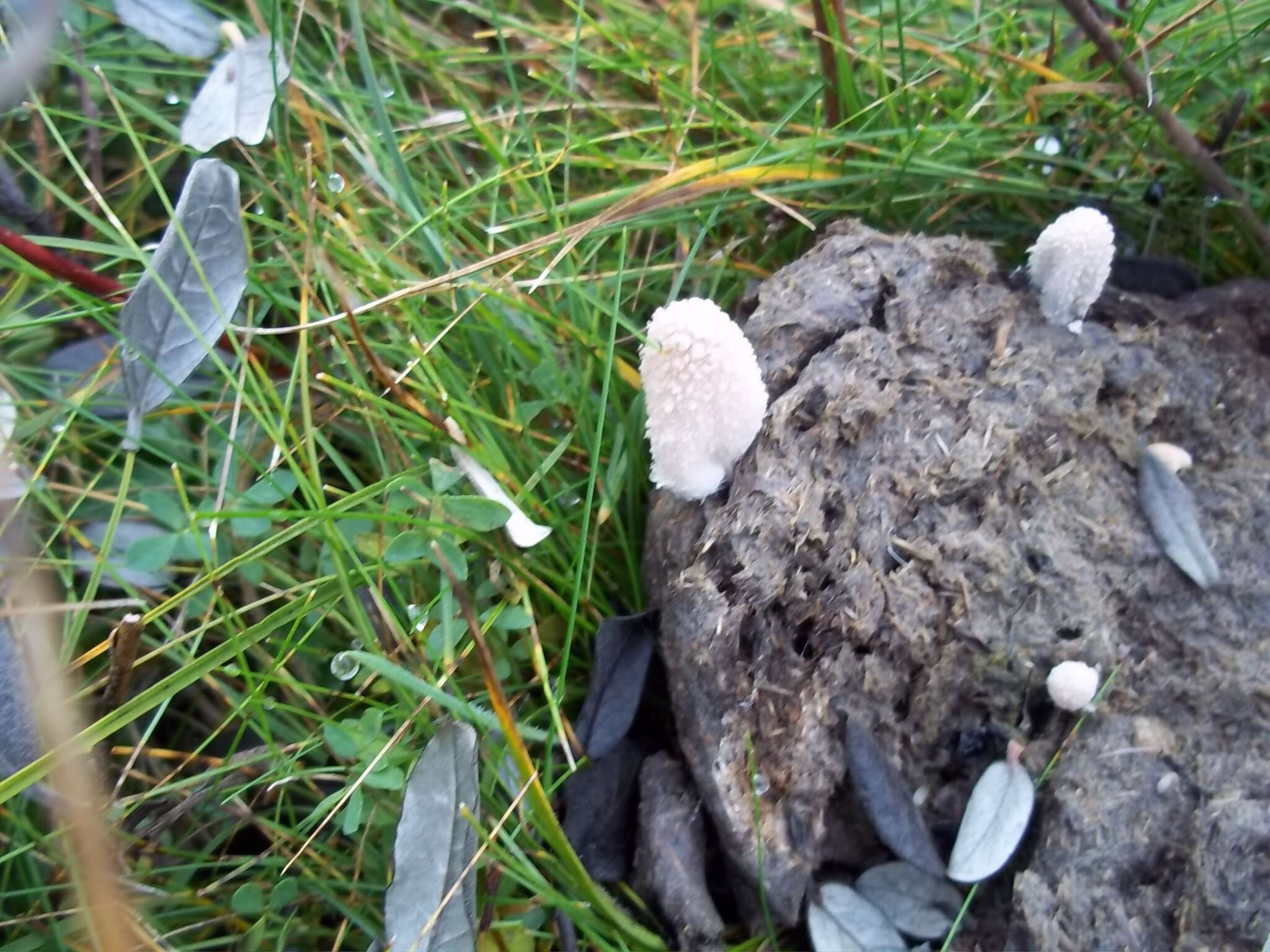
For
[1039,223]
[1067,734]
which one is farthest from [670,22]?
[1067,734]

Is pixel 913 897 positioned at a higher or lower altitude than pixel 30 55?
lower

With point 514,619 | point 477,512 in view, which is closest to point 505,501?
point 477,512

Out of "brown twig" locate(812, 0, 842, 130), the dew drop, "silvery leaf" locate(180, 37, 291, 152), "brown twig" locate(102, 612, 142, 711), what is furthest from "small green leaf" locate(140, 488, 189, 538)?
"brown twig" locate(812, 0, 842, 130)

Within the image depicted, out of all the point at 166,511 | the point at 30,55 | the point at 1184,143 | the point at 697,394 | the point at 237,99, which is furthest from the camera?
the point at 237,99

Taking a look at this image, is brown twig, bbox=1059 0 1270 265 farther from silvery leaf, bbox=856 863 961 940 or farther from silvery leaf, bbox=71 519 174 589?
silvery leaf, bbox=71 519 174 589

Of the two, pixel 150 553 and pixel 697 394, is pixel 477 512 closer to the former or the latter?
pixel 697 394

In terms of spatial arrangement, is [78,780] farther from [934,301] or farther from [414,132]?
[414,132]
